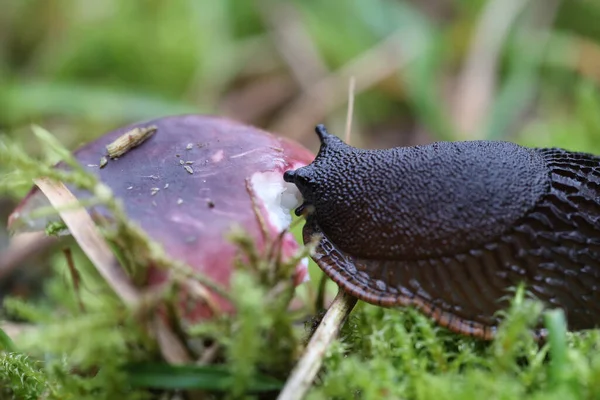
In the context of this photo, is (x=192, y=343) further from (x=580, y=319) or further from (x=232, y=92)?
(x=232, y=92)

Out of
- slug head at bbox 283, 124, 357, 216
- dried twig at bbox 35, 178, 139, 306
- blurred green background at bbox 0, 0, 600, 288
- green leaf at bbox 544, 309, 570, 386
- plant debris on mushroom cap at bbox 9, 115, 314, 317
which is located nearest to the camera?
green leaf at bbox 544, 309, 570, 386

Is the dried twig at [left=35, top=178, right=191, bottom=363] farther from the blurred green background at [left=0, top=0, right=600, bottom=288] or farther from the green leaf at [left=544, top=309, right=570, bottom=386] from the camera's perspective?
the blurred green background at [left=0, top=0, right=600, bottom=288]

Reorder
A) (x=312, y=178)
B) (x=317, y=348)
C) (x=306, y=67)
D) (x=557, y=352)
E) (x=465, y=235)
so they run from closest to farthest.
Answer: (x=557, y=352) → (x=317, y=348) → (x=465, y=235) → (x=312, y=178) → (x=306, y=67)

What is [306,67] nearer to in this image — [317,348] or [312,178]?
[312,178]

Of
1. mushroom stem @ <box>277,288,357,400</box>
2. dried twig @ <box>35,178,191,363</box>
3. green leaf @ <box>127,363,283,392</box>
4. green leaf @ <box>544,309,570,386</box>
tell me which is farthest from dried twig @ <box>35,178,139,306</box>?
green leaf @ <box>544,309,570,386</box>

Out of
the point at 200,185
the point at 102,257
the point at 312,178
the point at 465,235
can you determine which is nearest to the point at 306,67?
the point at 312,178
